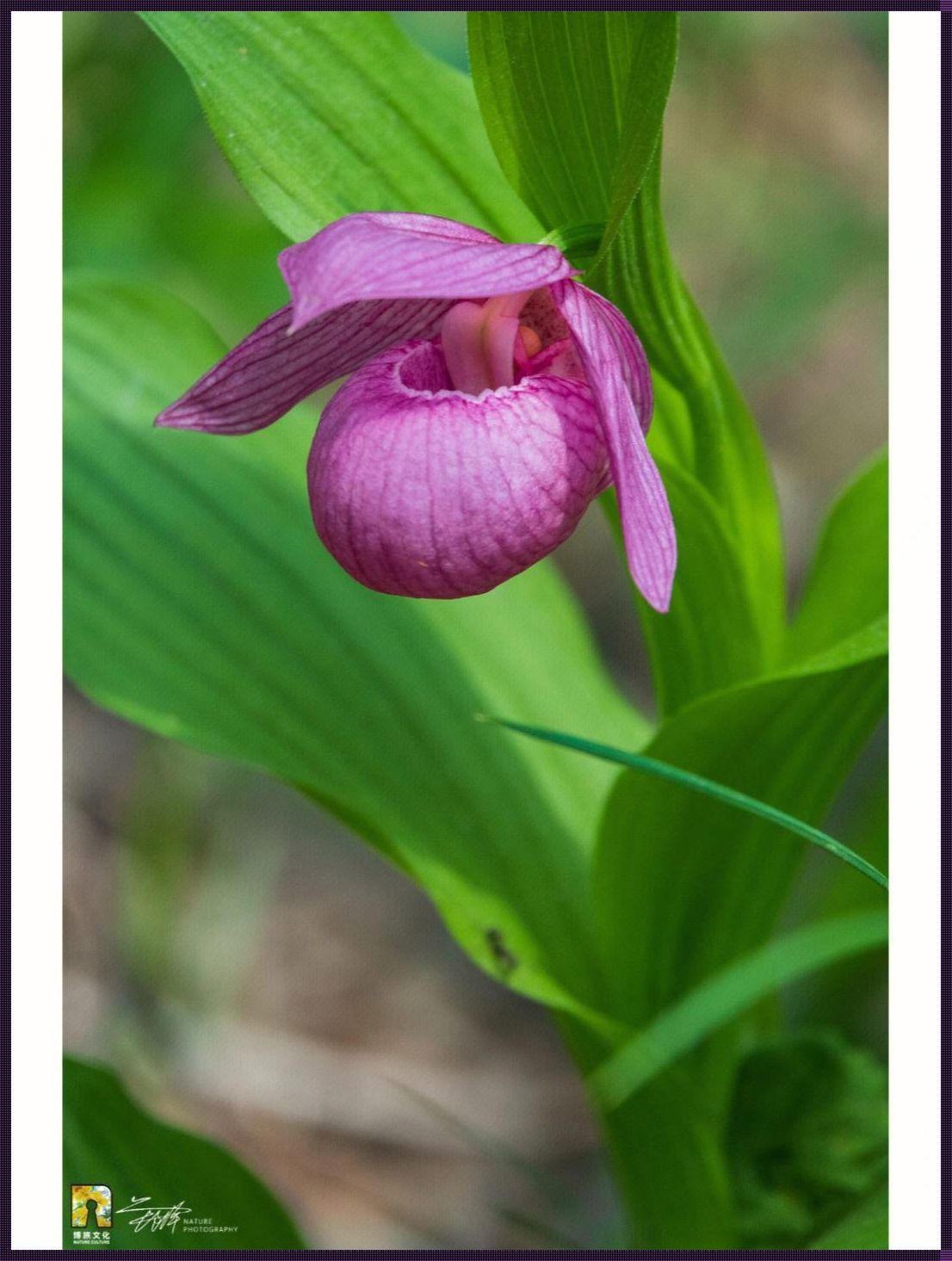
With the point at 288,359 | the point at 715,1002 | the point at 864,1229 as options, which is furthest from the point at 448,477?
the point at 864,1229

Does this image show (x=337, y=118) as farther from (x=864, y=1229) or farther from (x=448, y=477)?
(x=864, y=1229)

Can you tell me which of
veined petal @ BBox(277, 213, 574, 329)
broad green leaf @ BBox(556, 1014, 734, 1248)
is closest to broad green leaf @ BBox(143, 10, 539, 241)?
veined petal @ BBox(277, 213, 574, 329)

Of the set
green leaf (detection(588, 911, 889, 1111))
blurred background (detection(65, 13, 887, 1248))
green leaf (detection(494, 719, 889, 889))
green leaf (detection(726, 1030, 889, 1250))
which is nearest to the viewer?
green leaf (detection(494, 719, 889, 889))

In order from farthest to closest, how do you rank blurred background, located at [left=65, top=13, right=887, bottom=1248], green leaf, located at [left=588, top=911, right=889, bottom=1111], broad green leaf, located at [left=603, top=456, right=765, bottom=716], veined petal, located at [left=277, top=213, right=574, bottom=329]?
1. blurred background, located at [left=65, top=13, right=887, bottom=1248]
2. green leaf, located at [left=588, top=911, right=889, bottom=1111]
3. broad green leaf, located at [left=603, top=456, right=765, bottom=716]
4. veined petal, located at [left=277, top=213, right=574, bottom=329]

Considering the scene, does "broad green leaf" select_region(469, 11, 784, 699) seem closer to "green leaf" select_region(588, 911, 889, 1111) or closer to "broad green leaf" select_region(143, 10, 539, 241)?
"broad green leaf" select_region(143, 10, 539, 241)

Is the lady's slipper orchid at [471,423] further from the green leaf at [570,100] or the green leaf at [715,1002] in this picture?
the green leaf at [715,1002]

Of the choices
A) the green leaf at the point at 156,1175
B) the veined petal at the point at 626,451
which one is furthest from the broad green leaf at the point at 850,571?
the green leaf at the point at 156,1175
